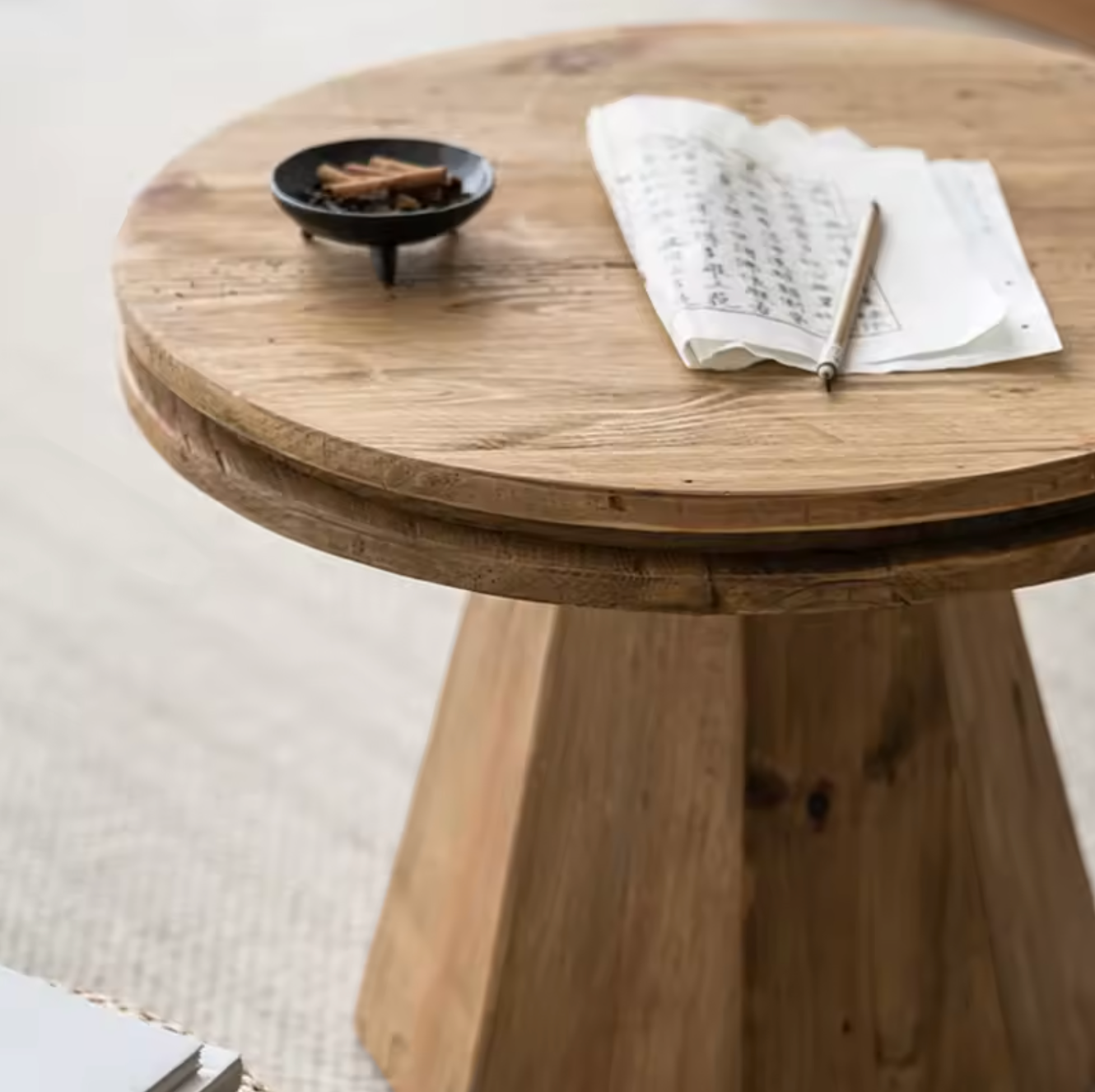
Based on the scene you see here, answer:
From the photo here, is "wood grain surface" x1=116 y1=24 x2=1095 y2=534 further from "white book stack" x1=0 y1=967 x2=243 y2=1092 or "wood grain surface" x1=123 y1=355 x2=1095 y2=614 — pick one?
"white book stack" x1=0 y1=967 x2=243 y2=1092

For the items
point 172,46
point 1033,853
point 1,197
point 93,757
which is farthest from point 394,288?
point 172,46

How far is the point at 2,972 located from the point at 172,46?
2.87 meters

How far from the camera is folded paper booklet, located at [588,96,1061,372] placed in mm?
956

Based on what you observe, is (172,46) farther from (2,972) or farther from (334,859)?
(2,972)

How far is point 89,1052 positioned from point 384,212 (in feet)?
1.75

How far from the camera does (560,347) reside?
967 mm

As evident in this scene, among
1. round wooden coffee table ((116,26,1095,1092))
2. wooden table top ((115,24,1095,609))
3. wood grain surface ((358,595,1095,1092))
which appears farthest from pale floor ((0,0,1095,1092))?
wooden table top ((115,24,1095,609))

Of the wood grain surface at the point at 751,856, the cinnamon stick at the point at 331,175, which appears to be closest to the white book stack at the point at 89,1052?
the wood grain surface at the point at 751,856

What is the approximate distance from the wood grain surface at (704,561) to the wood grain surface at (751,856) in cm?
24

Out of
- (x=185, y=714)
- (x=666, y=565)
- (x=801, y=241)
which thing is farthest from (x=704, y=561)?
(x=185, y=714)

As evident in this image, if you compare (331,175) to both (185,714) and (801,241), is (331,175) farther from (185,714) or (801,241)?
(185,714)

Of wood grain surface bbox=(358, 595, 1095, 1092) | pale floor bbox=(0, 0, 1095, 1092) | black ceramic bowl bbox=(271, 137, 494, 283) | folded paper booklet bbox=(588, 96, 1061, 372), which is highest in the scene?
black ceramic bowl bbox=(271, 137, 494, 283)

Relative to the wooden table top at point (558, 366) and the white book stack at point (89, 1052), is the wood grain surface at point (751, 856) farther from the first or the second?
the white book stack at point (89, 1052)

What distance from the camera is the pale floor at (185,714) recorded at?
143cm
